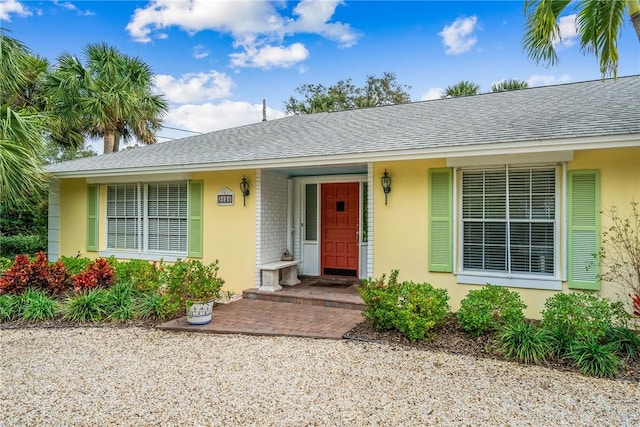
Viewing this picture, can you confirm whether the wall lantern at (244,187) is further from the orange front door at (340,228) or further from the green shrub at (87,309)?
the green shrub at (87,309)

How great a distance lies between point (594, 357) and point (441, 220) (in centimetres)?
277

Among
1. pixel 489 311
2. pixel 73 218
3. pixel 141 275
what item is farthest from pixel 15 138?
pixel 489 311

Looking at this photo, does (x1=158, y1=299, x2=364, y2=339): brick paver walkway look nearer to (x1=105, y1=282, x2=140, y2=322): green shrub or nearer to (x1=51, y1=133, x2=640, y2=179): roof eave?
(x1=105, y1=282, x2=140, y2=322): green shrub

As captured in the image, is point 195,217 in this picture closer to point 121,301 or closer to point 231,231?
point 231,231

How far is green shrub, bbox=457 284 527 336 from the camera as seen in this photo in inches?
190

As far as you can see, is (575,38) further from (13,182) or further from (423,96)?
(423,96)

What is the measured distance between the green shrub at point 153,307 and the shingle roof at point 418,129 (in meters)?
2.67

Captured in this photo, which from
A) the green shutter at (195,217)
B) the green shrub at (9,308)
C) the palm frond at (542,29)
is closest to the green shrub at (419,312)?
the palm frond at (542,29)

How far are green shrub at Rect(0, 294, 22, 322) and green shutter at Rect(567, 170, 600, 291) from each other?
8.36 metres

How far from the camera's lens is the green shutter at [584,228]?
544 cm

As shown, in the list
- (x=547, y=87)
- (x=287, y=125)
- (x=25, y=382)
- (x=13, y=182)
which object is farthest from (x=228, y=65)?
(x=25, y=382)

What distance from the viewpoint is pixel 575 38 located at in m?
5.65

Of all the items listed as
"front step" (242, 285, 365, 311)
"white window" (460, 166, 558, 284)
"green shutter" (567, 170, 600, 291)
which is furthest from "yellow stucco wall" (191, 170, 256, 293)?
"green shutter" (567, 170, 600, 291)

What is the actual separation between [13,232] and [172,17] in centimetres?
1010
